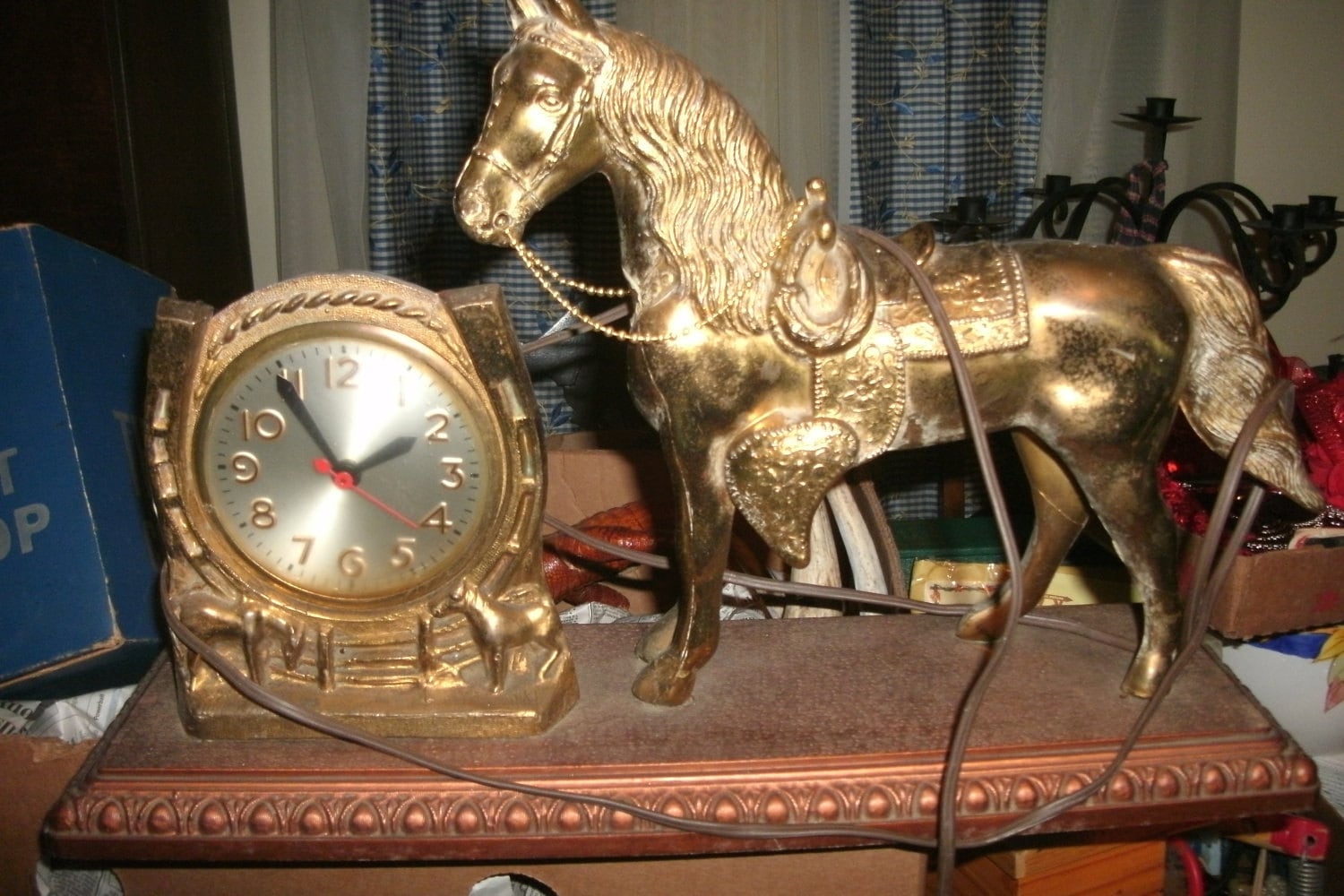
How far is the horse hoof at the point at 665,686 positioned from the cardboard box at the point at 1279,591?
57cm

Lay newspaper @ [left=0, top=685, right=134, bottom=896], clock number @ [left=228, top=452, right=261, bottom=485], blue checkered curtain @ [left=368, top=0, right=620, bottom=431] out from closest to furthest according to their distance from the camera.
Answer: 1. clock number @ [left=228, top=452, right=261, bottom=485]
2. newspaper @ [left=0, top=685, right=134, bottom=896]
3. blue checkered curtain @ [left=368, top=0, right=620, bottom=431]

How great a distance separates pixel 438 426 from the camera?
29.2 inches

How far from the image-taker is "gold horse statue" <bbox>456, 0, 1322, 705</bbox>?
0.68m

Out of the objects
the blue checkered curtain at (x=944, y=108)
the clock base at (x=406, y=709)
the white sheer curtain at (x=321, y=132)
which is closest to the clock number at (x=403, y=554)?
the clock base at (x=406, y=709)

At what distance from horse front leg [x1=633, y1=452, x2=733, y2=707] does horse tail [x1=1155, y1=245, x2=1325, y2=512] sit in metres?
0.39

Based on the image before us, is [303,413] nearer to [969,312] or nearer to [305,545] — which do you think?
[305,545]

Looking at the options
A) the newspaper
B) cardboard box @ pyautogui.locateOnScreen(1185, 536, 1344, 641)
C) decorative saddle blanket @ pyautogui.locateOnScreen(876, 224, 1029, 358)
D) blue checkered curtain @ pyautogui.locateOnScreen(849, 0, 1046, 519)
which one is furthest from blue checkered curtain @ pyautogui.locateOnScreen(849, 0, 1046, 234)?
the newspaper

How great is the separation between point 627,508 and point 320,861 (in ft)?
1.88

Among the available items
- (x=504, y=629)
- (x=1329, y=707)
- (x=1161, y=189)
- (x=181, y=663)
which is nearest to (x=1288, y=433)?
(x=1329, y=707)

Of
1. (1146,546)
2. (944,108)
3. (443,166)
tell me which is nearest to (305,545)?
(1146,546)

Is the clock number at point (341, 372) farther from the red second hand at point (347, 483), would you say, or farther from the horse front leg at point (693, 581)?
the horse front leg at point (693, 581)

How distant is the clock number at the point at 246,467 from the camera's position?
75 centimetres

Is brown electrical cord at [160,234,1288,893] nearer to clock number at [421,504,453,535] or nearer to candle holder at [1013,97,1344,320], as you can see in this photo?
clock number at [421,504,453,535]

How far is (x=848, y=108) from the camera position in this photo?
1.61 metres
